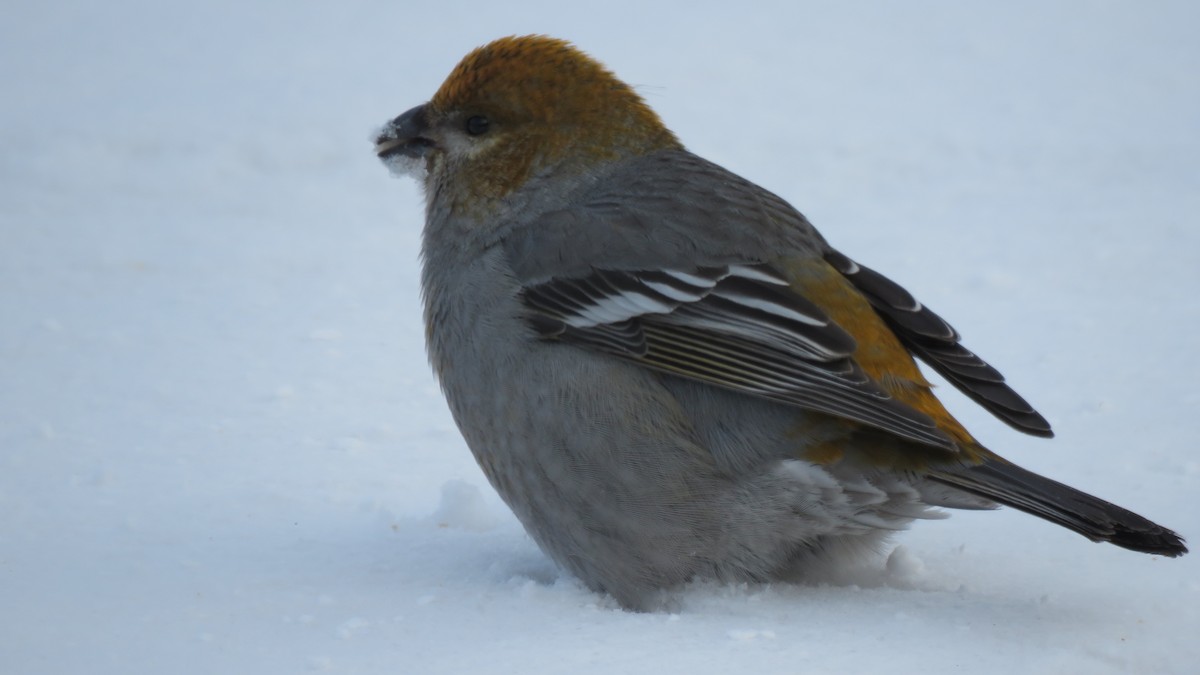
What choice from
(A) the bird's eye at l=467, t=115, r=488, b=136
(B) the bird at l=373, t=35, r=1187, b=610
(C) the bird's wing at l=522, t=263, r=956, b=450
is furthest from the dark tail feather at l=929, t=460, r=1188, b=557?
(A) the bird's eye at l=467, t=115, r=488, b=136

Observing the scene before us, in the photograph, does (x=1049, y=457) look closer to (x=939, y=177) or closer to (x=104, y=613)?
(x=104, y=613)

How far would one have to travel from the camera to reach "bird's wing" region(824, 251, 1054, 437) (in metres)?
4.11

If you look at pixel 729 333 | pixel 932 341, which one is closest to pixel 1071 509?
pixel 932 341

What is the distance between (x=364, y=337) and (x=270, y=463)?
5.24 ft

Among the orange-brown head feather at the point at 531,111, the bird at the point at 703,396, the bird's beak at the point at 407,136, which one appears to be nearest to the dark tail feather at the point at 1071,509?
the bird at the point at 703,396

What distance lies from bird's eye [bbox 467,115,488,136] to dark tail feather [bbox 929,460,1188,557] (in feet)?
6.22

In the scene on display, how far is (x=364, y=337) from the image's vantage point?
6.36 metres

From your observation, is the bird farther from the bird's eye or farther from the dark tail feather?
the bird's eye

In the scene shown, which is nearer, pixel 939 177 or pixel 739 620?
pixel 739 620

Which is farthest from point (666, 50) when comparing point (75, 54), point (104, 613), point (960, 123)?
point (104, 613)

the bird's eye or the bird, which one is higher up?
the bird's eye

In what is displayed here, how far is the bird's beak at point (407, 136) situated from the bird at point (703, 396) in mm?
476

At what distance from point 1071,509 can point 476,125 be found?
225 cm

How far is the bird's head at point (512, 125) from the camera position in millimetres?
4477
